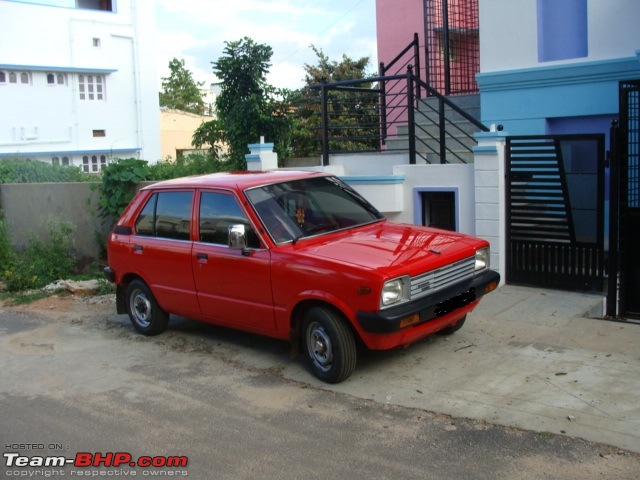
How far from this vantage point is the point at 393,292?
19.5 ft

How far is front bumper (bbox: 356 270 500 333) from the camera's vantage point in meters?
5.83

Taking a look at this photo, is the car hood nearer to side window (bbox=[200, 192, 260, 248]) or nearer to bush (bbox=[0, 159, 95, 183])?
side window (bbox=[200, 192, 260, 248])

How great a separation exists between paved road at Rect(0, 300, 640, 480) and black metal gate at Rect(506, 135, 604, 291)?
139 inches

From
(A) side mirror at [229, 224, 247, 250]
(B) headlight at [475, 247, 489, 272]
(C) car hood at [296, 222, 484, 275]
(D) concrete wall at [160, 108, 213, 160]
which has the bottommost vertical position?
(B) headlight at [475, 247, 489, 272]

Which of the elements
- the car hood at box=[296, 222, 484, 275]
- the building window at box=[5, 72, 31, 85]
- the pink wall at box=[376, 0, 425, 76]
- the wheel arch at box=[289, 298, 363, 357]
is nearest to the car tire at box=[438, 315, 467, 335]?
the car hood at box=[296, 222, 484, 275]

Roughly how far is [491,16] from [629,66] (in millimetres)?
2315

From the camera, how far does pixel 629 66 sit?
33.7 feet

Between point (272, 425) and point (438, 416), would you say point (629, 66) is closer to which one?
point (438, 416)

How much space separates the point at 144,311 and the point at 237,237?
2.26 m

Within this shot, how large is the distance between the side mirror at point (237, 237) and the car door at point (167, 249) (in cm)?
91

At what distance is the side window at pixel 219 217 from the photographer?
23.2ft

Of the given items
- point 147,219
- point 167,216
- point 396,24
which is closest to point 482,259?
point 167,216

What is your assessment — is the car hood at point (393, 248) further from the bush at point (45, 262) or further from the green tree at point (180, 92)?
the green tree at point (180, 92)

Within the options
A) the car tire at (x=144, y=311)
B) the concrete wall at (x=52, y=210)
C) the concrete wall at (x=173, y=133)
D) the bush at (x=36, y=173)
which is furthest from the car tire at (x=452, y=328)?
the concrete wall at (x=173, y=133)
